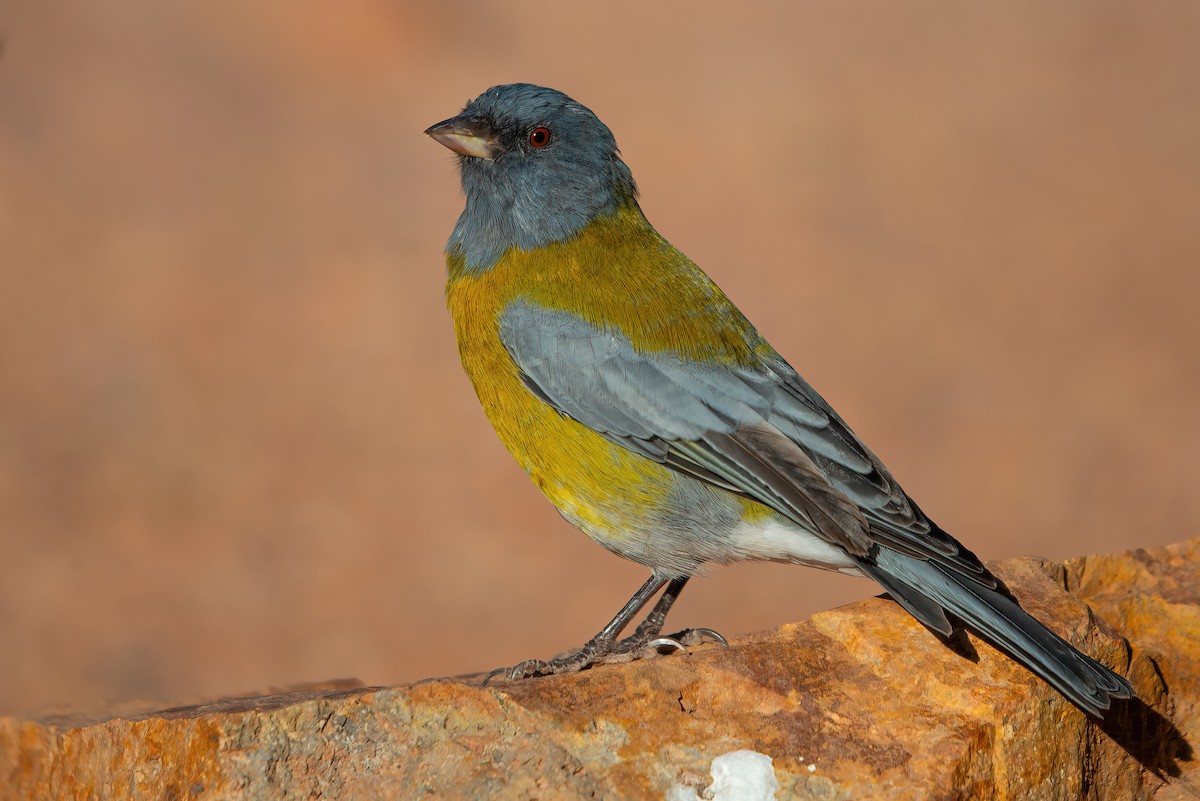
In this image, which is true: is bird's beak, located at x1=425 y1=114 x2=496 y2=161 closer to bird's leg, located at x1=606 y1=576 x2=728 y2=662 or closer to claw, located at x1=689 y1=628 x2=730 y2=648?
bird's leg, located at x1=606 y1=576 x2=728 y2=662

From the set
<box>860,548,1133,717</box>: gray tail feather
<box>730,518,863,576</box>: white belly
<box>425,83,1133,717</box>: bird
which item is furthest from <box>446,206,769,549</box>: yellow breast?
<box>860,548,1133,717</box>: gray tail feather

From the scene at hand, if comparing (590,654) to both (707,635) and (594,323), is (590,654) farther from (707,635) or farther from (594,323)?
(594,323)

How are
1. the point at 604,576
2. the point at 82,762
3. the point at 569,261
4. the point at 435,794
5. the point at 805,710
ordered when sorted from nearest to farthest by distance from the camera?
the point at 435,794, the point at 805,710, the point at 82,762, the point at 569,261, the point at 604,576

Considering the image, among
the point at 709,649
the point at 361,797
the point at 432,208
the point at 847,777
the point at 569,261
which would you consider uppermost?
the point at 432,208

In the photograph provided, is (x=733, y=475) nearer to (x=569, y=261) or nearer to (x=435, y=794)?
(x=569, y=261)

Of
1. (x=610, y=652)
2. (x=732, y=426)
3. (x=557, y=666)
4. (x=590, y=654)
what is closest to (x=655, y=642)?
(x=610, y=652)

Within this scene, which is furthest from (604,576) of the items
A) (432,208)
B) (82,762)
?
(82,762)
